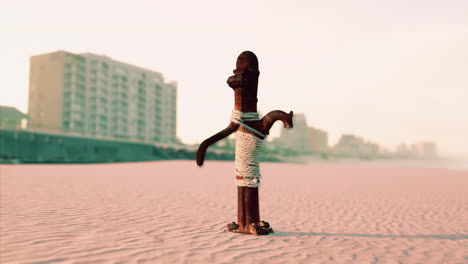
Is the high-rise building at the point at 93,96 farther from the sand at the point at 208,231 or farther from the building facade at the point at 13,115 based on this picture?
the sand at the point at 208,231

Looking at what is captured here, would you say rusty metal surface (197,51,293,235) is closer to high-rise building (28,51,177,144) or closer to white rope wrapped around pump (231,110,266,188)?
white rope wrapped around pump (231,110,266,188)

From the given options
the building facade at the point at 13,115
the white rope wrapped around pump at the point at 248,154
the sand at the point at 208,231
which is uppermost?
the building facade at the point at 13,115

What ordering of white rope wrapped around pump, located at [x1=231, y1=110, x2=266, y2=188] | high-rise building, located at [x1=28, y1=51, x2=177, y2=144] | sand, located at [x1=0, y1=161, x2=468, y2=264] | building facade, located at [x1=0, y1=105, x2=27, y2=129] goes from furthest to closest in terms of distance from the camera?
high-rise building, located at [x1=28, y1=51, x2=177, y2=144]
building facade, located at [x1=0, y1=105, x2=27, y2=129]
white rope wrapped around pump, located at [x1=231, y1=110, x2=266, y2=188]
sand, located at [x1=0, y1=161, x2=468, y2=264]

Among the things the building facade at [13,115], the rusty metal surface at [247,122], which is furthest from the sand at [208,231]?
the building facade at [13,115]

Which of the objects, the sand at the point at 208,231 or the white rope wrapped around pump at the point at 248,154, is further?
the white rope wrapped around pump at the point at 248,154

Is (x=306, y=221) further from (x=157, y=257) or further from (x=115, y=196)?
(x=115, y=196)

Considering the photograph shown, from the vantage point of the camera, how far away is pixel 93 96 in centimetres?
7744

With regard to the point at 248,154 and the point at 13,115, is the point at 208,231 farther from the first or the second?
the point at 13,115

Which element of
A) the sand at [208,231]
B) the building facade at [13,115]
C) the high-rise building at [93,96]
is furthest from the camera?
the high-rise building at [93,96]

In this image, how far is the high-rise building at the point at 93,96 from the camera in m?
71.6

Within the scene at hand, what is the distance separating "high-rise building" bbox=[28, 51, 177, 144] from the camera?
235ft

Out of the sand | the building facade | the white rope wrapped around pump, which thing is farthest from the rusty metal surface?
the building facade

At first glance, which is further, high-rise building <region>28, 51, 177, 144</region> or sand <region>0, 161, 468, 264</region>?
high-rise building <region>28, 51, 177, 144</region>

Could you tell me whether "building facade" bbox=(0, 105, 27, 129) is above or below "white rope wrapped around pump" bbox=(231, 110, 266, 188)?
above
